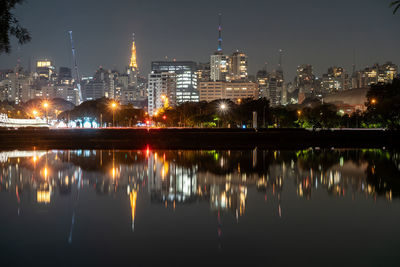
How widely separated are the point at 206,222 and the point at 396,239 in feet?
15.2

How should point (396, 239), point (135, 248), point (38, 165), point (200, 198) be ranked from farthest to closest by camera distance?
point (38, 165)
point (200, 198)
point (396, 239)
point (135, 248)

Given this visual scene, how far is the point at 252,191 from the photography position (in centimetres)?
1675

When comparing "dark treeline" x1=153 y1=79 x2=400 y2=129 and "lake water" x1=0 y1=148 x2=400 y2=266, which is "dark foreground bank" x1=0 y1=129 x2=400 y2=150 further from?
"lake water" x1=0 y1=148 x2=400 y2=266

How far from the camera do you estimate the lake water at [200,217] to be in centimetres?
959

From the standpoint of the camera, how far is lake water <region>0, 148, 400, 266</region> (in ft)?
31.5

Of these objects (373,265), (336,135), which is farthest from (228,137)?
(373,265)

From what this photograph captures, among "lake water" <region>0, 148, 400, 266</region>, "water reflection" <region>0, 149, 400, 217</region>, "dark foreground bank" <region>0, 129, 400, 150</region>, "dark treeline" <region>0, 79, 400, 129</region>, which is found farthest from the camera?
"dark treeline" <region>0, 79, 400, 129</region>

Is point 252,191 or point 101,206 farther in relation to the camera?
point 252,191

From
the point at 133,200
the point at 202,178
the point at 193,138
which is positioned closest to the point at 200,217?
the point at 133,200

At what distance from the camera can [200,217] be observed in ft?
41.8

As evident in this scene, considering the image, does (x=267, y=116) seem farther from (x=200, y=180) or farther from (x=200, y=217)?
(x=200, y=217)

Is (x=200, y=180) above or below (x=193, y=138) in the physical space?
below

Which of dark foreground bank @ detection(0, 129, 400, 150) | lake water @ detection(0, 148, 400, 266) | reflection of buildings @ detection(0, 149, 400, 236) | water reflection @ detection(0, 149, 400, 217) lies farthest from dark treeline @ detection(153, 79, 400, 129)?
lake water @ detection(0, 148, 400, 266)

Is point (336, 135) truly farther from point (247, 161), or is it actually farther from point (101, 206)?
point (101, 206)
